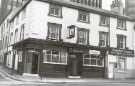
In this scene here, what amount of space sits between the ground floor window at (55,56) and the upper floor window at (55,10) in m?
4.75

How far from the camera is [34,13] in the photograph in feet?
86.6

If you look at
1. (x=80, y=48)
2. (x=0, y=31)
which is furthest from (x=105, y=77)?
(x=0, y=31)

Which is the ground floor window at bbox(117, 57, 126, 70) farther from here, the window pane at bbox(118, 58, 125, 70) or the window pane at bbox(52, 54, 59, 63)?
the window pane at bbox(52, 54, 59, 63)

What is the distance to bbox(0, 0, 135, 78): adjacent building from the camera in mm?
26156

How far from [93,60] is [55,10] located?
8575mm

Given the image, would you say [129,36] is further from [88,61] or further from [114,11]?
[88,61]

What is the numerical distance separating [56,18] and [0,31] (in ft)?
105

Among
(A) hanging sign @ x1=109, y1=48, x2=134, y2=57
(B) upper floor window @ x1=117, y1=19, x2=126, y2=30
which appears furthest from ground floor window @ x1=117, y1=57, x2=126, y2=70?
(B) upper floor window @ x1=117, y1=19, x2=126, y2=30

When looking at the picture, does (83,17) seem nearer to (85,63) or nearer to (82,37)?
(82,37)

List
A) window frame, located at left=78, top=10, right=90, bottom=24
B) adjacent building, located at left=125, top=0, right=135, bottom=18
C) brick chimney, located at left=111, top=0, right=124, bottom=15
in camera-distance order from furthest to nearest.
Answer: adjacent building, located at left=125, top=0, right=135, bottom=18 < brick chimney, located at left=111, top=0, right=124, bottom=15 < window frame, located at left=78, top=10, right=90, bottom=24

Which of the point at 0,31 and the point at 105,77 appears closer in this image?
the point at 105,77

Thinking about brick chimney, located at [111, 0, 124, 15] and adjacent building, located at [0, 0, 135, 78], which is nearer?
adjacent building, located at [0, 0, 135, 78]

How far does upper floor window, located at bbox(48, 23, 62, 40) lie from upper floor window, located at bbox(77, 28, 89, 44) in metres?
3.06

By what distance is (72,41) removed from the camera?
2848cm
